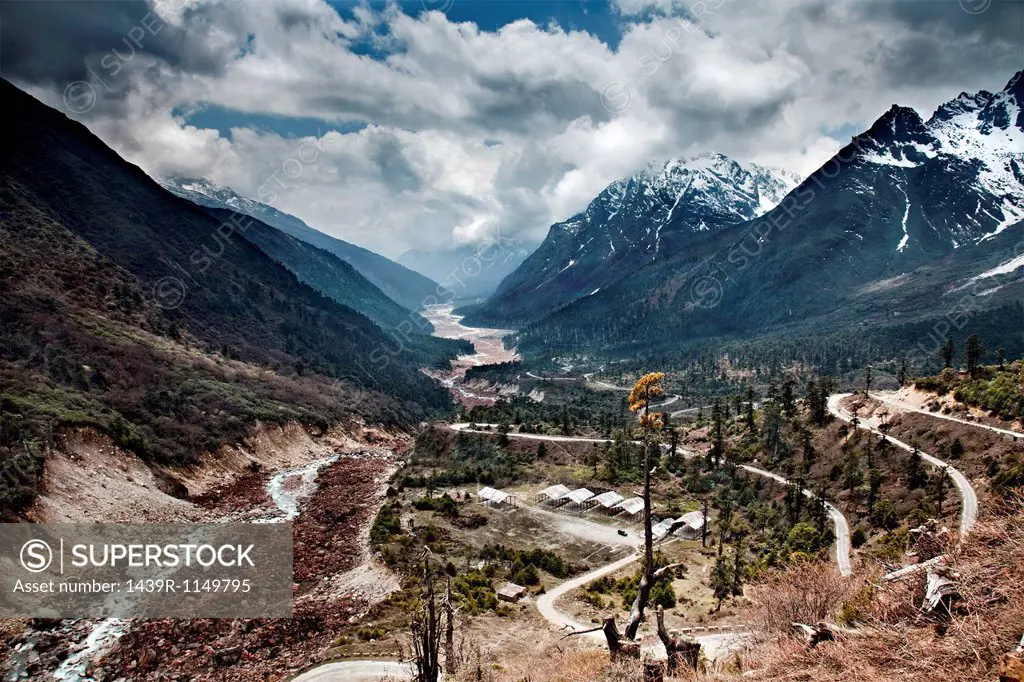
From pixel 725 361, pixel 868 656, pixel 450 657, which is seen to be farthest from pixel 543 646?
pixel 725 361

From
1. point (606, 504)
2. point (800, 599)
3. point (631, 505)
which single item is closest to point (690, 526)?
point (631, 505)

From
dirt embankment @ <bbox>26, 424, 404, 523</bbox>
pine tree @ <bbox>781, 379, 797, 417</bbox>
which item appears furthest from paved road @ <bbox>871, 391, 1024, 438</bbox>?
dirt embankment @ <bbox>26, 424, 404, 523</bbox>

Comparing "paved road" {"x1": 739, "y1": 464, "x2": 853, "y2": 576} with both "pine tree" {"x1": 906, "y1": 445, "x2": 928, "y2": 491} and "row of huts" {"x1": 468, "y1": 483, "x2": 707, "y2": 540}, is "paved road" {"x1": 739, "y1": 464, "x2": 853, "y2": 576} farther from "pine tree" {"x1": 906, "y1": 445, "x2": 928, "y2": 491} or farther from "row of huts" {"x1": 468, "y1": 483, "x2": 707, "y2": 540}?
"row of huts" {"x1": 468, "y1": 483, "x2": 707, "y2": 540}

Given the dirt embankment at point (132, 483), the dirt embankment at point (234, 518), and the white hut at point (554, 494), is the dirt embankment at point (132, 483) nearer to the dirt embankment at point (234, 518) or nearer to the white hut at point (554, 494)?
the dirt embankment at point (234, 518)

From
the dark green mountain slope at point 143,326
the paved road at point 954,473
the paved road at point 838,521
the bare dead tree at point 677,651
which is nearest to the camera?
the bare dead tree at point 677,651

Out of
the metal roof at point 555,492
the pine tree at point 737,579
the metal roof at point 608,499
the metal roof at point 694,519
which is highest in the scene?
the metal roof at point 555,492

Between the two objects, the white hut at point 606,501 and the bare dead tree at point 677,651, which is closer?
the bare dead tree at point 677,651

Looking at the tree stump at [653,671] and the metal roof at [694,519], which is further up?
the tree stump at [653,671]

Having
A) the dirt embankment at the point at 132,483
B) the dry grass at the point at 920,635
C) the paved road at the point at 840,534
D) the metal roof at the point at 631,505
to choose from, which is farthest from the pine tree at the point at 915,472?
the dirt embankment at the point at 132,483
